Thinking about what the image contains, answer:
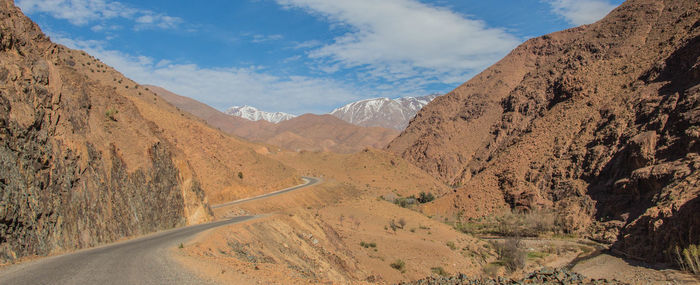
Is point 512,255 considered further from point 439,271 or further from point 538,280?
point 538,280

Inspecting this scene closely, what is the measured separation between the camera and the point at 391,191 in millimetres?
68125

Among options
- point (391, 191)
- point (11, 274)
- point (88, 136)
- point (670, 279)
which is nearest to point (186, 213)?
point (88, 136)

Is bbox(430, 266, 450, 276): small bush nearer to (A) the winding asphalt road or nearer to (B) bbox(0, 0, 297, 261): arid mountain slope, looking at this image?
(B) bbox(0, 0, 297, 261): arid mountain slope

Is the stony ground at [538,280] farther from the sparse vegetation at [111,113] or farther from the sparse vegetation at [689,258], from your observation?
the sparse vegetation at [111,113]

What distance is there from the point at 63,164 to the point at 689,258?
2465cm

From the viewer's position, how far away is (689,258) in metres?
19.0

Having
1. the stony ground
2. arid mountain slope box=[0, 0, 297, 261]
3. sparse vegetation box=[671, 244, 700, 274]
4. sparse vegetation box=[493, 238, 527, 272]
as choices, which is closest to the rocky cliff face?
arid mountain slope box=[0, 0, 297, 261]

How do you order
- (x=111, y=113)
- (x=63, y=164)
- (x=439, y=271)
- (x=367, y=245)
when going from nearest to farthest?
1. (x=63, y=164)
2. (x=111, y=113)
3. (x=439, y=271)
4. (x=367, y=245)

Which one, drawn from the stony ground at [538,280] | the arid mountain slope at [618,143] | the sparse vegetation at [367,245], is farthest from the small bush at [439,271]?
the arid mountain slope at [618,143]

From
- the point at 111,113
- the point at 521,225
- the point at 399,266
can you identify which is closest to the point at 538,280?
the point at 399,266

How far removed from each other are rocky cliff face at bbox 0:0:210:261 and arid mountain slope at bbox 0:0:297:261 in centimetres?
3

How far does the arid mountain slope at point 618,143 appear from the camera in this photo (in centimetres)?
2733

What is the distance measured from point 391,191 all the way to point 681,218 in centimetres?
4758

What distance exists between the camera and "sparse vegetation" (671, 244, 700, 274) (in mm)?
18808
